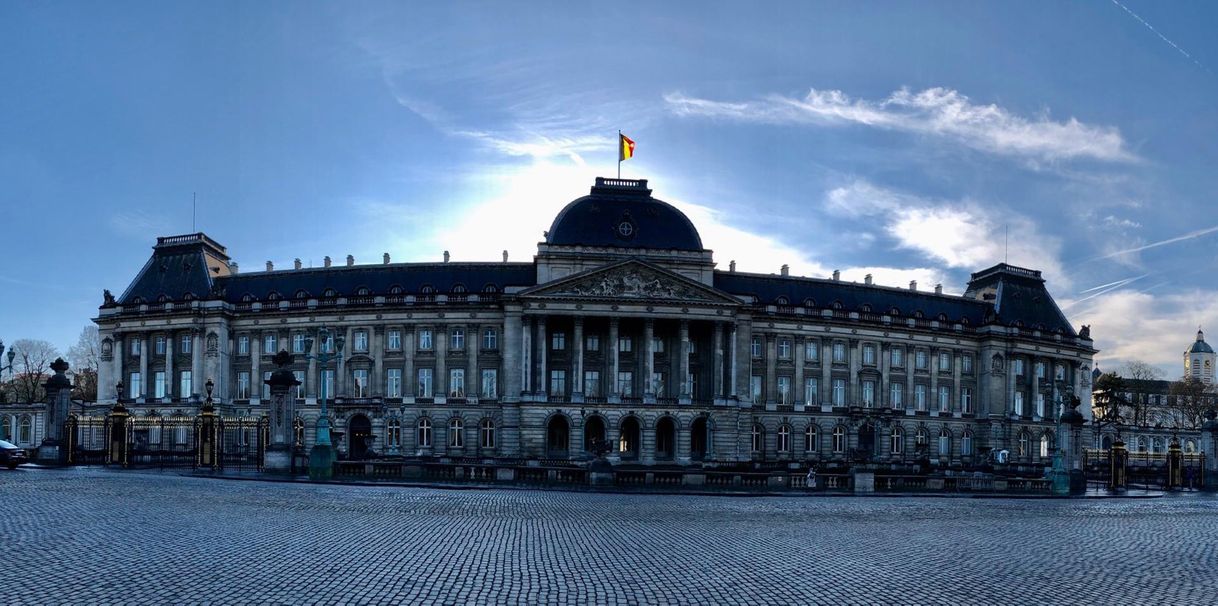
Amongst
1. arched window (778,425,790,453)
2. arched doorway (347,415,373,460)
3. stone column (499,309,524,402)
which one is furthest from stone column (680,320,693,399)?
arched doorway (347,415,373,460)

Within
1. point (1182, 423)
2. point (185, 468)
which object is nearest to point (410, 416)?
point (185, 468)

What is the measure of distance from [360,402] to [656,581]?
223 ft

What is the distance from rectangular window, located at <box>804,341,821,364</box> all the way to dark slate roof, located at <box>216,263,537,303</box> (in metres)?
25.0

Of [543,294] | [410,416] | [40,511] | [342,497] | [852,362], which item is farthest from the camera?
[852,362]

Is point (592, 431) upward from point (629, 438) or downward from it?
upward

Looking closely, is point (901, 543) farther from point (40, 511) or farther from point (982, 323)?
point (982, 323)

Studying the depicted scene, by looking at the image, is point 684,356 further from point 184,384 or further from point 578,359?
point 184,384

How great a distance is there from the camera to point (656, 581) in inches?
596

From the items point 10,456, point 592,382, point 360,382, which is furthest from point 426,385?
point 10,456

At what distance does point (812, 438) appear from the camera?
3300 inches

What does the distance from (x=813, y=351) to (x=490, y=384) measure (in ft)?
94.9

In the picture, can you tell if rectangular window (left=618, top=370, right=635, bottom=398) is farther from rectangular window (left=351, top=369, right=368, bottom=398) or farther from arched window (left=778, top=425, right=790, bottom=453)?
rectangular window (left=351, top=369, right=368, bottom=398)

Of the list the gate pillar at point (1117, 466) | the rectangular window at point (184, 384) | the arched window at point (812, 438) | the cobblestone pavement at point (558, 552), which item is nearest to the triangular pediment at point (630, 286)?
the arched window at point (812, 438)

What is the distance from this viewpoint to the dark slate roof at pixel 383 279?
82.4 meters
